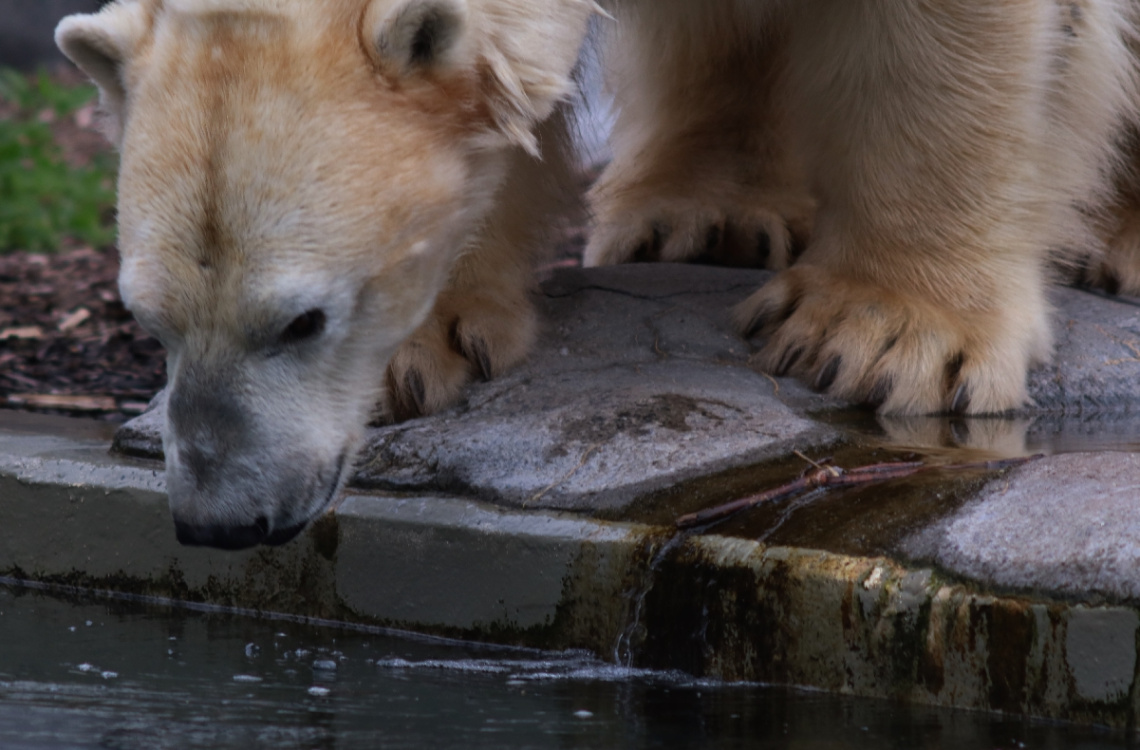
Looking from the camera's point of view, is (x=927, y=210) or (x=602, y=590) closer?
(x=602, y=590)

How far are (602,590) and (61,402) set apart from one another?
2119 mm

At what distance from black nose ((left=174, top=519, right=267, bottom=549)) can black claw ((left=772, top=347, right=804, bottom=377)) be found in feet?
3.62

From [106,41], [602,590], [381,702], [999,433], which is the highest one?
[106,41]

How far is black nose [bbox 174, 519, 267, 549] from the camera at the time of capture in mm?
1974

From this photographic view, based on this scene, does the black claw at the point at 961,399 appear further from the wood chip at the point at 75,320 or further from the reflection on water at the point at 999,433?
the wood chip at the point at 75,320

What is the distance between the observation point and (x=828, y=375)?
2.66m

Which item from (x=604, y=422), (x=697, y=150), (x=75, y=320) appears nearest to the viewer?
(x=604, y=422)

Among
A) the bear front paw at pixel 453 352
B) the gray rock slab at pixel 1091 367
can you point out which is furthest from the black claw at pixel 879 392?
the bear front paw at pixel 453 352

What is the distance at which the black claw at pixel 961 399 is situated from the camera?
Answer: 2.62m

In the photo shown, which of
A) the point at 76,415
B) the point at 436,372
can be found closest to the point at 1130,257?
the point at 436,372

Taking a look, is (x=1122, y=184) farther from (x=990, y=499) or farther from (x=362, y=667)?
(x=362, y=667)

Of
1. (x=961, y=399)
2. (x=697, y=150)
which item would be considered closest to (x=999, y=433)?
(x=961, y=399)

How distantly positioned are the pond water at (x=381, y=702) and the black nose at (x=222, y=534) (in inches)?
6.2

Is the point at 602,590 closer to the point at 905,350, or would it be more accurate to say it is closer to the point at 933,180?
the point at 905,350
